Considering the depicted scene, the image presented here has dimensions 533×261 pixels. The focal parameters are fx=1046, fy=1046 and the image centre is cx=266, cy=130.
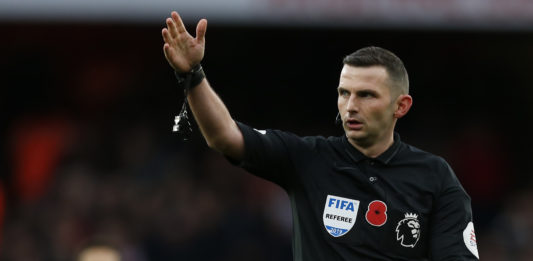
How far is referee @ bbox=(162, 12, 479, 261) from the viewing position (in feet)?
13.9

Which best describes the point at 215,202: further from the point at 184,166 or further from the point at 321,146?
the point at 321,146

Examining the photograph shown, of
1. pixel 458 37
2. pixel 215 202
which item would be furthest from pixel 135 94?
pixel 458 37

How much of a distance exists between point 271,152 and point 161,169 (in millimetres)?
6150

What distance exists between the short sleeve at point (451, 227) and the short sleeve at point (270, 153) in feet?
2.06

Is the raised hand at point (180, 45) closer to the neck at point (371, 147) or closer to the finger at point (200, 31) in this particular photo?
the finger at point (200, 31)

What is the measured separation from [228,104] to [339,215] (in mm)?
7477

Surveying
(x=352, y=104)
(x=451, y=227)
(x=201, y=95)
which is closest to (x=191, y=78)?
(x=201, y=95)

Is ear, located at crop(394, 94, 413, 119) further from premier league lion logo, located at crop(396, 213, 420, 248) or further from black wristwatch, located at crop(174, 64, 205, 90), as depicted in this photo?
black wristwatch, located at crop(174, 64, 205, 90)

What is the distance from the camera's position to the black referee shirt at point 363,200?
→ 4.28 m

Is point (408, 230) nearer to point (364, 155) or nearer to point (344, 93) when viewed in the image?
point (364, 155)

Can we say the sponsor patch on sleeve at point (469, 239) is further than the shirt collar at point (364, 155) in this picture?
No

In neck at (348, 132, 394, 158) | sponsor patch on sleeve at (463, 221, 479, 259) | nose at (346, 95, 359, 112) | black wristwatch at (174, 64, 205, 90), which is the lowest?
sponsor patch on sleeve at (463, 221, 479, 259)

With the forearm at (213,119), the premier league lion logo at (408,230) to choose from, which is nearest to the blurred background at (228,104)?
the forearm at (213,119)

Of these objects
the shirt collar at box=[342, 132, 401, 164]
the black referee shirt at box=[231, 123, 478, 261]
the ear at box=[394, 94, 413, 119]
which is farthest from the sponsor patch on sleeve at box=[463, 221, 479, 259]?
the ear at box=[394, 94, 413, 119]
